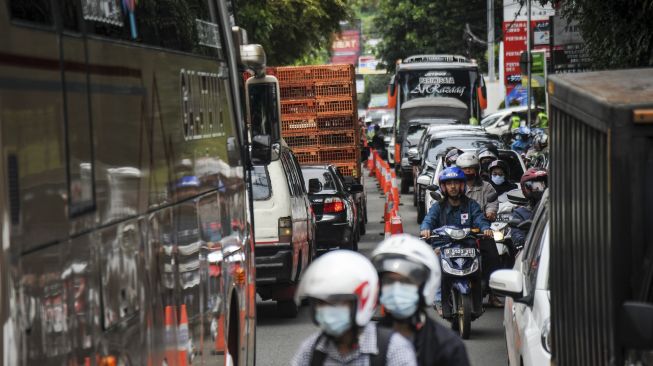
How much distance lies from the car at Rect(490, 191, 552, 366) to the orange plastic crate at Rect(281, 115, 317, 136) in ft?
61.8

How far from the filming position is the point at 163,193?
7.07 meters

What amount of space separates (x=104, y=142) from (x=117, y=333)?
80cm

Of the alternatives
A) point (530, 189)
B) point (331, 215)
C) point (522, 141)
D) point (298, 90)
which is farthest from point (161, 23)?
point (522, 141)

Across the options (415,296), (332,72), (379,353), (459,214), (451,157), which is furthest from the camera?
(332,72)

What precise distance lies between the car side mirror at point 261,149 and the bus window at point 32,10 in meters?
5.82

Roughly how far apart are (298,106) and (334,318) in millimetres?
23421

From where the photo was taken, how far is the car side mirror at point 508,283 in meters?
8.21

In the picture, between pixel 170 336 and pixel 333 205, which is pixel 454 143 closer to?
pixel 333 205

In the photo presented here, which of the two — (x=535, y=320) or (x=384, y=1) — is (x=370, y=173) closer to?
(x=384, y=1)

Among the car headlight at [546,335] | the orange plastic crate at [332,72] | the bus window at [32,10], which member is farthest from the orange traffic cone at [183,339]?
the orange plastic crate at [332,72]

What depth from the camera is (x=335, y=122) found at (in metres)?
28.6

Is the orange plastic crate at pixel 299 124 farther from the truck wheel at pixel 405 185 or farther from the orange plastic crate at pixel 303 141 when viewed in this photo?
the truck wheel at pixel 405 185

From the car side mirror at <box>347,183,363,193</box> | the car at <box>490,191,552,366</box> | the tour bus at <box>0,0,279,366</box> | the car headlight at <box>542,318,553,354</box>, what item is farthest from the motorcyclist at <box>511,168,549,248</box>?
the car side mirror at <box>347,183,363,193</box>

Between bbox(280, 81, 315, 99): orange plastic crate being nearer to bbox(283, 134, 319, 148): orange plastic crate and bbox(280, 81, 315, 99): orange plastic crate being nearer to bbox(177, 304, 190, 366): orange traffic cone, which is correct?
bbox(283, 134, 319, 148): orange plastic crate
